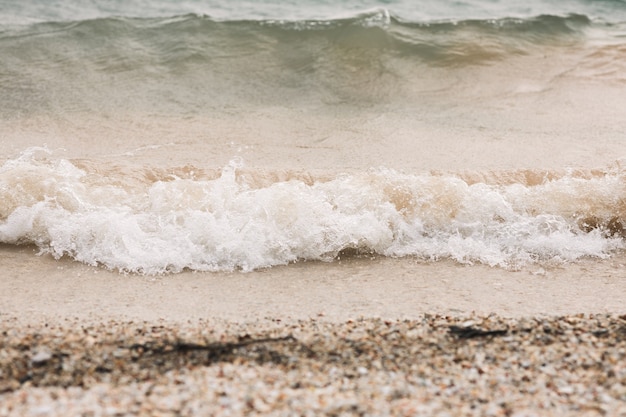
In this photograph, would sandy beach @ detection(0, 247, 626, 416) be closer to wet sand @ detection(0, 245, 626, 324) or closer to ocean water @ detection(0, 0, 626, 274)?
wet sand @ detection(0, 245, 626, 324)

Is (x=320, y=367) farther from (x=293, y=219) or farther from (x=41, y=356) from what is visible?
(x=293, y=219)

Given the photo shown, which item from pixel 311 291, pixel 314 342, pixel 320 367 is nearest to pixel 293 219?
pixel 311 291

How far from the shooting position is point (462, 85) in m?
8.40

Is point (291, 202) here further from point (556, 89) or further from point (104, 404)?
point (556, 89)

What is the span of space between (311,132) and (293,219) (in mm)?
2529

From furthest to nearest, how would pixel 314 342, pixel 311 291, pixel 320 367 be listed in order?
pixel 311 291
pixel 314 342
pixel 320 367

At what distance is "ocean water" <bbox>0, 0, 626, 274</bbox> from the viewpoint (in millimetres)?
4477

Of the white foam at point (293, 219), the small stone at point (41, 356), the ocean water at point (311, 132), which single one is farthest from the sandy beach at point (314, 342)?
the ocean water at point (311, 132)

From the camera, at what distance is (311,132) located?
693 centimetres

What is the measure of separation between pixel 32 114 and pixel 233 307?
15.6 ft

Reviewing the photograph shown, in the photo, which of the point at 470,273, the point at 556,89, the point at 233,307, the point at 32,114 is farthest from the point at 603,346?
the point at 32,114

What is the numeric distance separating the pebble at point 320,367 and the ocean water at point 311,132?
99 cm

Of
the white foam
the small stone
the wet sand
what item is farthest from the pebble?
the white foam

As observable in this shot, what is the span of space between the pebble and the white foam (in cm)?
97
